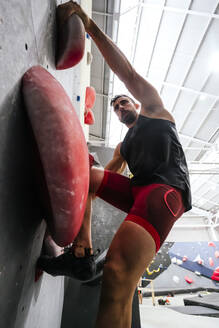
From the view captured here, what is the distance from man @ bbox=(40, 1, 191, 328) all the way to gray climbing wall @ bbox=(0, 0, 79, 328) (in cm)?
20

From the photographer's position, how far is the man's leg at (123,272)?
1.42ft

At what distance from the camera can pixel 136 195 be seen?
28.1 inches

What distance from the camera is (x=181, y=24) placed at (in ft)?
11.2

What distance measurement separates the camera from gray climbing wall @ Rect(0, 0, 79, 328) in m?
0.27

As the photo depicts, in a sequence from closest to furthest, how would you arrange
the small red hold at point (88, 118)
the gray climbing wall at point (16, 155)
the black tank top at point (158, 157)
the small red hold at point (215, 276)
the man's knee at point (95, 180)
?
the gray climbing wall at point (16, 155) < the black tank top at point (158, 157) < the man's knee at point (95, 180) < the small red hold at point (88, 118) < the small red hold at point (215, 276)

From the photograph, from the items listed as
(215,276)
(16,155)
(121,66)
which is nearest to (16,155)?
(16,155)

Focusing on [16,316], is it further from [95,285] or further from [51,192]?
[95,285]

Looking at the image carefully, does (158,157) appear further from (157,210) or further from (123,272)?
(123,272)

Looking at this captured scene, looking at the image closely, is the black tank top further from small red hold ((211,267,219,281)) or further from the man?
small red hold ((211,267,219,281))

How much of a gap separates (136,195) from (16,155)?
500 mm

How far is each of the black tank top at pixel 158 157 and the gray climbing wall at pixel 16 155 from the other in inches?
15.4

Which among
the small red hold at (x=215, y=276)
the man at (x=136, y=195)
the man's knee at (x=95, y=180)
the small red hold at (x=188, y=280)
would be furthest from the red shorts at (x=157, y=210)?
the small red hold at (x=215, y=276)

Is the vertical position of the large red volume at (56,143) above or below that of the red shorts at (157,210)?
above

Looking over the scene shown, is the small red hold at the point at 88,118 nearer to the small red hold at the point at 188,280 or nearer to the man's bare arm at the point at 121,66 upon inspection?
the man's bare arm at the point at 121,66
